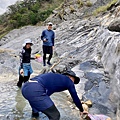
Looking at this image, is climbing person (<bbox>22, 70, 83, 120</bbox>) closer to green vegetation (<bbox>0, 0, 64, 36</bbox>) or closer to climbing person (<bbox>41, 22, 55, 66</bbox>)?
climbing person (<bbox>41, 22, 55, 66</bbox>)

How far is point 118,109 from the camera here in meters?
6.04

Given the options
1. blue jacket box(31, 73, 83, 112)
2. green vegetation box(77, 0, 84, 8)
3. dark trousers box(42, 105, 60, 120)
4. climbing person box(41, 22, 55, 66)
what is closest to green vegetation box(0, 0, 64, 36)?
green vegetation box(77, 0, 84, 8)

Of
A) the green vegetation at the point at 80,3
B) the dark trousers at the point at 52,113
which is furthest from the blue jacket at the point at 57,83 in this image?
the green vegetation at the point at 80,3

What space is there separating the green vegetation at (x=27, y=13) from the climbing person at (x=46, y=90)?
35.6m

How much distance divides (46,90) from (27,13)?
4339 centimetres

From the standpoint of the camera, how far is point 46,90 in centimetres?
473

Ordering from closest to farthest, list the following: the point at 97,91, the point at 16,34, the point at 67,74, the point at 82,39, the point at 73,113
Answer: the point at 67,74, the point at 73,113, the point at 97,91, the point at 82,39, the point at 16,34

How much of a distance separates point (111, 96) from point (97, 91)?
30.1 inches

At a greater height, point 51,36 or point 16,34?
point 51,36

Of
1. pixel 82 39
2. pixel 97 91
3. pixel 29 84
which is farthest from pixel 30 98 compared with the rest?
pixel 82 39

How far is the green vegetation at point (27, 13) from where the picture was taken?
41.7 m

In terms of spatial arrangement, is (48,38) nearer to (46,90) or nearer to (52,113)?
(46,90)

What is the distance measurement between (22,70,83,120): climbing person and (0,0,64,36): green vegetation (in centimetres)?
3558

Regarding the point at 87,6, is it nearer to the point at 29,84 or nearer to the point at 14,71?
the point at 14,71
